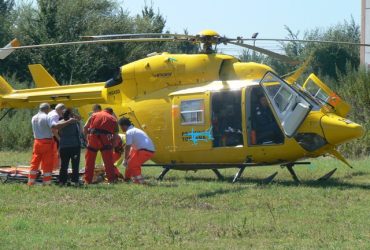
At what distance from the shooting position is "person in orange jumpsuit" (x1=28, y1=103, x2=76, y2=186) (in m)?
13.9

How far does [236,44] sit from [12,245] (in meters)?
7.20

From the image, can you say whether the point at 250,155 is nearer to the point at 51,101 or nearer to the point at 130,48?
the point at 51,101

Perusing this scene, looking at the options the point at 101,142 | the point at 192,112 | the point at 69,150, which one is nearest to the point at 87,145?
the point at 101,142

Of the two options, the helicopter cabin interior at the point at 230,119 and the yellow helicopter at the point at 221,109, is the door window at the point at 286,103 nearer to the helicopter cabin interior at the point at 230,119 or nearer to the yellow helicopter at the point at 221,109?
the yellow helicopter at the point at 221,109

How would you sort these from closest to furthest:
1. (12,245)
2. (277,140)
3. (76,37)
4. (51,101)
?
(12,245) → (277,140) → (51,101) → (76,37)

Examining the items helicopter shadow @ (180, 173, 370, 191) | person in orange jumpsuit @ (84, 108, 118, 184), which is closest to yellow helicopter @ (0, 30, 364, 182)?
helicopter shadow @ (180, 173, 370, 191)

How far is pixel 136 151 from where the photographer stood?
569 inches

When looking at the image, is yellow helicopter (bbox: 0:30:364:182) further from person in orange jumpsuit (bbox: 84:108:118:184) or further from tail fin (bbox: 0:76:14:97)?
tail fin (bbox: 0:76:14:97)

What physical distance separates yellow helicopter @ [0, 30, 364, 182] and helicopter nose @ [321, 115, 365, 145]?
1 centimetres

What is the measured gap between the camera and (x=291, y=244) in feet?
27.5

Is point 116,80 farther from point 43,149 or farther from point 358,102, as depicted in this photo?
point 358,102

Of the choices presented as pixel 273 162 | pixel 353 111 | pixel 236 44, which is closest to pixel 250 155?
pixel 273 162

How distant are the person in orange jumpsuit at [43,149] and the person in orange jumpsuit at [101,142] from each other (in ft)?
1.90

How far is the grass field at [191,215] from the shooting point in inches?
339
